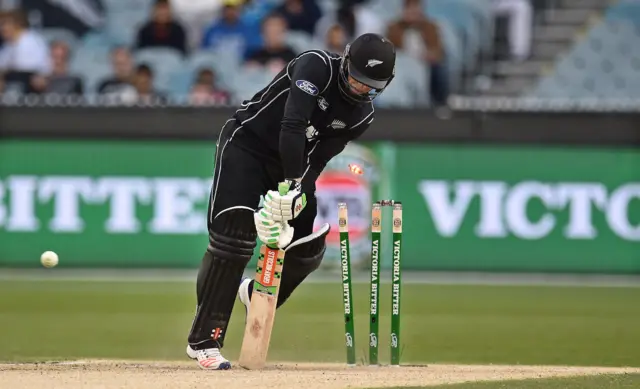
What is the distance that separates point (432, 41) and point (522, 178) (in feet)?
7.38

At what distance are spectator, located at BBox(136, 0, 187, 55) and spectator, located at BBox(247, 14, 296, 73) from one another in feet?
3.80

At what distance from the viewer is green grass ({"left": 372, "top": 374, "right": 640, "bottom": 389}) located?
6.66 metres

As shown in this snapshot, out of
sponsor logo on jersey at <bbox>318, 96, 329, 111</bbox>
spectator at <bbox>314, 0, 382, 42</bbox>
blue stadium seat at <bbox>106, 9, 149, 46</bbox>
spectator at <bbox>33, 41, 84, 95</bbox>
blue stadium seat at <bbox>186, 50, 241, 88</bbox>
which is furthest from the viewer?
blue stadium seat at <bbox>106, 9, 149, 46</bbox>

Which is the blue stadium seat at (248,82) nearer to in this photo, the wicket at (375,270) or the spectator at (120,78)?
the spectator at (120,78)

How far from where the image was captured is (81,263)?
563 inches

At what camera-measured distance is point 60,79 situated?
14977mm

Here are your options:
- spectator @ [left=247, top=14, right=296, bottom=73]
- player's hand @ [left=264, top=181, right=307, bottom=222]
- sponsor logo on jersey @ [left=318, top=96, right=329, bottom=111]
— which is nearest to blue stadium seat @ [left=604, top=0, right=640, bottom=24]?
spectator @ [left=247, top=14, right=296, bottom=73]

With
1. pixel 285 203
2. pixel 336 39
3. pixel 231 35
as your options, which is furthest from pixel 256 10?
pixel 285 203

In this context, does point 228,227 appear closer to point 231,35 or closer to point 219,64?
point 219,64

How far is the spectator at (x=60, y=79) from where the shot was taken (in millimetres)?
14930

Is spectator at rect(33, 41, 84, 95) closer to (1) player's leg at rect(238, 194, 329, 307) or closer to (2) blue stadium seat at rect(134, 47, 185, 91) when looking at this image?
(2) blue stadium seat at rect(134, 47, 185, 91)

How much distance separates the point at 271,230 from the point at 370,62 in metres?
1.05

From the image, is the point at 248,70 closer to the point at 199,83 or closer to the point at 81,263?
the point at 199,83

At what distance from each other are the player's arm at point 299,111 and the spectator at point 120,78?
8.15 m
